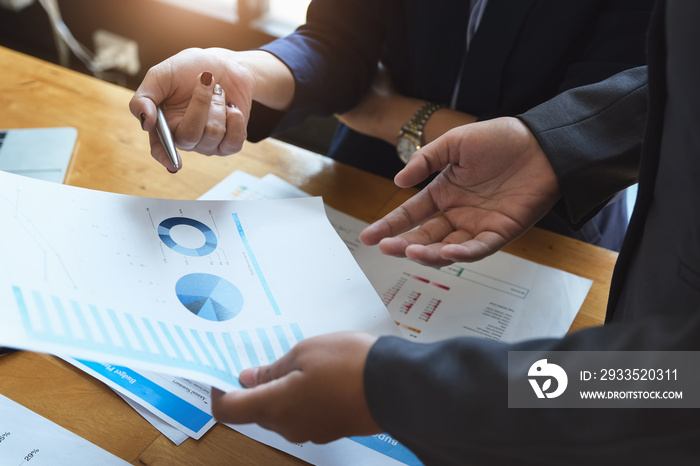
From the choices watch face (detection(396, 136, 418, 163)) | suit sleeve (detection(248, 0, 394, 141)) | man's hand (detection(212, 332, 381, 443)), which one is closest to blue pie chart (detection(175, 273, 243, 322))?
man's hand (detection(212, 332, 381, 443))

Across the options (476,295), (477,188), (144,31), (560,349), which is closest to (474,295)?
(476,295)

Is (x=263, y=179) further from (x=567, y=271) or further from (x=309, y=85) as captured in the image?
(x=567, y=271)

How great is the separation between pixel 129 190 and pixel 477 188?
1.55 ft

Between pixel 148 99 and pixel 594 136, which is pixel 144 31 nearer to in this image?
pixel 148 99

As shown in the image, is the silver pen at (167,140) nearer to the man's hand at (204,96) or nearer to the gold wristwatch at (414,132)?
the man's hand at (204,96)

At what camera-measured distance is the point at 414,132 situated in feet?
3.22

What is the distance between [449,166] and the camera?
705 mm

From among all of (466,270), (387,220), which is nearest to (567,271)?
(466,270)

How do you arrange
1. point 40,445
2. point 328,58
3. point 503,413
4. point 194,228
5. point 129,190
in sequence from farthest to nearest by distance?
1. point 328,58
2. point 129,190
3. point 194,228
4. point 40,445
5. point 503,413

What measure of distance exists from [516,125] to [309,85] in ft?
1.21

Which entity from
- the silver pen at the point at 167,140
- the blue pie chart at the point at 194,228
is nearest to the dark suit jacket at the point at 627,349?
the blue pie chart at the point at 194,228

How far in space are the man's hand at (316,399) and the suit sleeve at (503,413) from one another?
0.01 meters

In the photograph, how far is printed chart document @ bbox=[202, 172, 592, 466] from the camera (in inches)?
25.7

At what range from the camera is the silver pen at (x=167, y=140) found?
2.23ft
